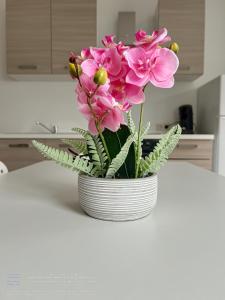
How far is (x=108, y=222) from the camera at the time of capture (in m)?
0.69

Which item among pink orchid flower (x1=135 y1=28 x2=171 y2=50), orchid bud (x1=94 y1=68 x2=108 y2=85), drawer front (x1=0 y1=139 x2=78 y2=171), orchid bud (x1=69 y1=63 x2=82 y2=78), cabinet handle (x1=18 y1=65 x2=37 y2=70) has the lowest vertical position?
drawer front (x1=0 y1=139 x2=78 y2=171)

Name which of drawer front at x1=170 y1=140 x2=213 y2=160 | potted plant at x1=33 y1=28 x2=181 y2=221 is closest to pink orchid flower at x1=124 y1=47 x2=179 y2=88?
potted plant at x1=33 y1=28 x2=181 y2=221

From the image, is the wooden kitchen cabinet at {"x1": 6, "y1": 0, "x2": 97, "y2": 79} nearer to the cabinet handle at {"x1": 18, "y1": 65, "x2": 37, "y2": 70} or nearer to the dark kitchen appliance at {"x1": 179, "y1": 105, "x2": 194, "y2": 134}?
the cabinet handle at {"x1": 18, "y1": 65, "x2": 37, "y2": 70}

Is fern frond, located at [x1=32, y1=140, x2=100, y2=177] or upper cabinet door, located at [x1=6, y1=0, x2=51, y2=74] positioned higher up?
upper cabinet door, located at [x1=6, y1=0, x2=51, y2=74]

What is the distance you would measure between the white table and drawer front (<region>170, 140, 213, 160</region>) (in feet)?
6.65

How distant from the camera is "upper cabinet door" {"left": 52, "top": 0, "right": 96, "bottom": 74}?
306cm

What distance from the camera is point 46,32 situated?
308cm

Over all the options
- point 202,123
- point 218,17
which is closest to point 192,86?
point 202,123

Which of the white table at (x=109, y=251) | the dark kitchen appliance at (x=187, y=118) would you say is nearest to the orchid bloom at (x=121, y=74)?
the white table at (x=109, y=251)

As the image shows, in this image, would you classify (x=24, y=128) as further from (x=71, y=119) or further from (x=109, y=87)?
(x=109, y=87)

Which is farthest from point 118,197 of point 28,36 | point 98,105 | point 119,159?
point 28,36

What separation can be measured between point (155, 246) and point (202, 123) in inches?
116

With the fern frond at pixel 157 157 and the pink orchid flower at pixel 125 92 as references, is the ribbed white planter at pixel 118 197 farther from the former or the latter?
the pink orchid flower at pixel 125 92

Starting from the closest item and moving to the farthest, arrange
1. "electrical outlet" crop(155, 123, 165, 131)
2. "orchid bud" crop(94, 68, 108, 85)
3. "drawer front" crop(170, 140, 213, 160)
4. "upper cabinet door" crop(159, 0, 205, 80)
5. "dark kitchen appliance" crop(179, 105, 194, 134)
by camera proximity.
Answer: "orchid bud" crop(94, 68, 108, 85) < "drawer front" crop(170, 140, 213, 160) < "upper cabinet door" crop(159, 0, 205, 80) < "dark kitchen appliance" crop(179, 105, 194, 134) < "electrical outlet" crop(155, 123, 165, 131)
